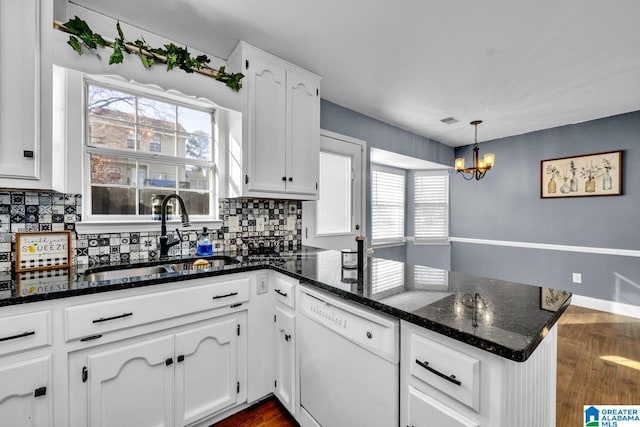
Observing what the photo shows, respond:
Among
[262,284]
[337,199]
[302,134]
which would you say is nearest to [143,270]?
[262,284]

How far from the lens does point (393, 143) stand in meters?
3.73

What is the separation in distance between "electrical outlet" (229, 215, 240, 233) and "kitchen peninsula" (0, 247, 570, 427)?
50cm

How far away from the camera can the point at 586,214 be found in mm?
3604

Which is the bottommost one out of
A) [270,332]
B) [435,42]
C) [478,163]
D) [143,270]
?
[270,332]

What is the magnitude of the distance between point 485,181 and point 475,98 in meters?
2.16

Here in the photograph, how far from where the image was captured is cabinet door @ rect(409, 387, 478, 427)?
2.66ft

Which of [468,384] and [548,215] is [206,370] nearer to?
[468,384]

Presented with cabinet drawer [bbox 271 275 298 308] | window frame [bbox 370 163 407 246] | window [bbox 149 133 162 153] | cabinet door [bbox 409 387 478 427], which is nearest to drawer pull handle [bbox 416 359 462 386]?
cabinet door [bbox 409 387 478 427]

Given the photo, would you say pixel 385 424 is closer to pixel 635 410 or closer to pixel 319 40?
pixel 635 410

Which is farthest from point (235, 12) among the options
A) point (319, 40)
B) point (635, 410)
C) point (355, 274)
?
point (635, 410)

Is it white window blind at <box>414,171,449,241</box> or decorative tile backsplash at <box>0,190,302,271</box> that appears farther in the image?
white window blind at <box>414,171,449,241</box>

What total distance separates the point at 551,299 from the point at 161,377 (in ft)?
5.96

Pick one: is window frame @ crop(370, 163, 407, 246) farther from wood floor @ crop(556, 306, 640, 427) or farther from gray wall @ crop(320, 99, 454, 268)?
wood floor @ crop(556, 306, 640, 427)

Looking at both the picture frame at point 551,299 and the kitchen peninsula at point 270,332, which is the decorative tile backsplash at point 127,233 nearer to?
the kitchen peninsula at point 270,332
